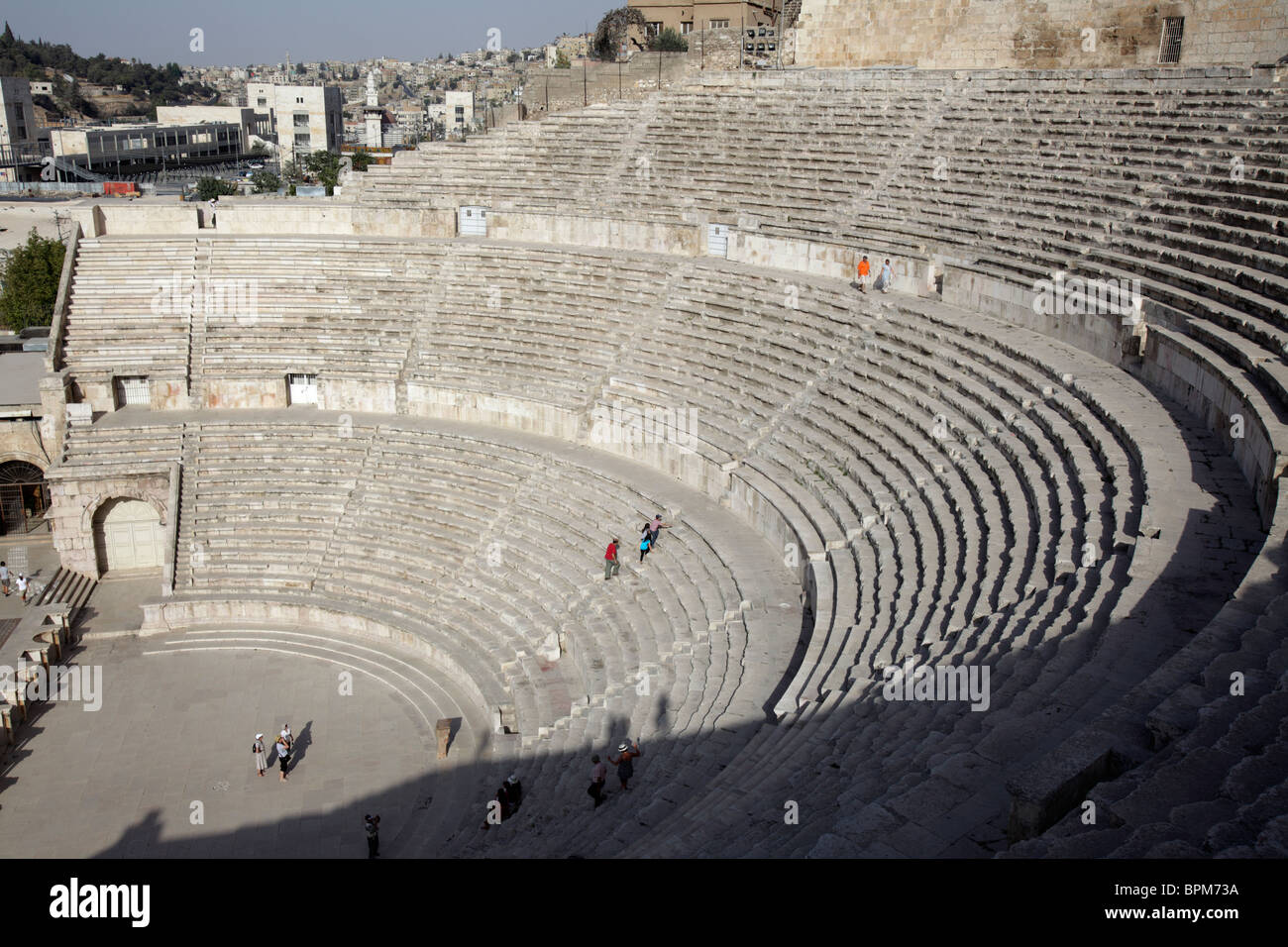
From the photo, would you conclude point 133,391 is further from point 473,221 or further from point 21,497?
point 473,221

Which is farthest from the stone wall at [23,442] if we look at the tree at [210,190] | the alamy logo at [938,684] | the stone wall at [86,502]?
the tree at [210,190]

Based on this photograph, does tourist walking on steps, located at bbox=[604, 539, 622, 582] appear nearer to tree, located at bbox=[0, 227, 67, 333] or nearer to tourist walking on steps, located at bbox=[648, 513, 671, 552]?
tourist walking on steps, located at bbox=[648, 513, 671, 552]

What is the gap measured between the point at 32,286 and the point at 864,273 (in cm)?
2752

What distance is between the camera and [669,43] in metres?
32.9

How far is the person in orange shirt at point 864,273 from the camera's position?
19391mm

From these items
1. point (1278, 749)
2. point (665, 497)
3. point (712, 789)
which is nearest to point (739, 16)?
point (665, 497)

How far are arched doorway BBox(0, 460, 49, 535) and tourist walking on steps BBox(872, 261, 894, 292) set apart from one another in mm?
17624

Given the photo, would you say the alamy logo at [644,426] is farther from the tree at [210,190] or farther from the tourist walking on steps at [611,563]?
the tree at [210,190]

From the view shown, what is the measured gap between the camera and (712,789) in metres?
9.57

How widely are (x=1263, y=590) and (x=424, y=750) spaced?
10995 millimetres

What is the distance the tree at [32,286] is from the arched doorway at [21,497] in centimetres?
1237
